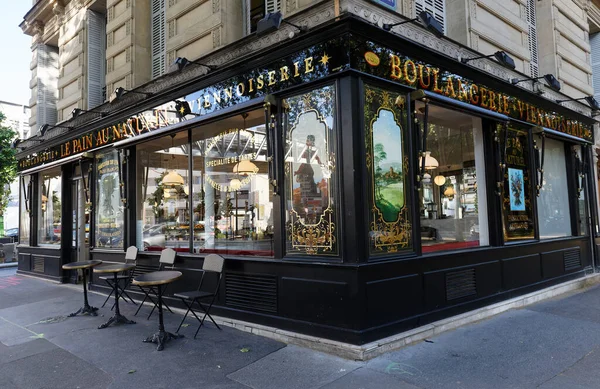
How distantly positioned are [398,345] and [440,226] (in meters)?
3.53

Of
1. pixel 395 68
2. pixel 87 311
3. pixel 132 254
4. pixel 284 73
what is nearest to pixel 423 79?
pixel 395 68

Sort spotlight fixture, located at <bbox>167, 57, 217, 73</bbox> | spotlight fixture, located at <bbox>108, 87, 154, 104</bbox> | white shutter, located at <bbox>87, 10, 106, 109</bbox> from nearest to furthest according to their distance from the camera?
spotlight fixture, located at <bbox>167, 57, 217, 73</bbox> → spotlight fixture, located at <bbox>108, 87, 154, 104</bbox> → white shutter, located at <bbox>87, 10, 106, 109</bbox>

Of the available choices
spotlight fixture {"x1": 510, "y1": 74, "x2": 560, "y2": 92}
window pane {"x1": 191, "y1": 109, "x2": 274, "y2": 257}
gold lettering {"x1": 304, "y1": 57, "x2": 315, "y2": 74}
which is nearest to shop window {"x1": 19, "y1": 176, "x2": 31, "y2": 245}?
window pane {"x1": 191, "y1": 109, "x2": 274, "y2": 257}

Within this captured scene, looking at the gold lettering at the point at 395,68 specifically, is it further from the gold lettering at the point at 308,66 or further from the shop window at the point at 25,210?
the shop window at the point at 25,210

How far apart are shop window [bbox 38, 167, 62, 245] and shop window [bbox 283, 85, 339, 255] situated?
814 cm

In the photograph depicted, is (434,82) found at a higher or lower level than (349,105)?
higher

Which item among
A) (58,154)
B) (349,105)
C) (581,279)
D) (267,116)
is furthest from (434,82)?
(58,154)

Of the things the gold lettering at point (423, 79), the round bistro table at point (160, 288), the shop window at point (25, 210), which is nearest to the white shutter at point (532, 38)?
the gold lettering at point (423, 79)

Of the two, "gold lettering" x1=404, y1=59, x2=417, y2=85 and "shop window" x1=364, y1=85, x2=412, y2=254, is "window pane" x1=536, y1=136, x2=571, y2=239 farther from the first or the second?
"shop window" x1=364, y1=85, x2=412, y2=254

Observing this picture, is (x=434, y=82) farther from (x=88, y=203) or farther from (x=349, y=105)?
(x=88, y=203)

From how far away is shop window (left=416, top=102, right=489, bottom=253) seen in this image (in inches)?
266

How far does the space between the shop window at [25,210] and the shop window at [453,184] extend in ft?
37.2

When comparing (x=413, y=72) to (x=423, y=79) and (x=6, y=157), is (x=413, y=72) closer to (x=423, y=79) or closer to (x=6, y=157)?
(x=423, y=79)

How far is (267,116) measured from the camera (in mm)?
5535
